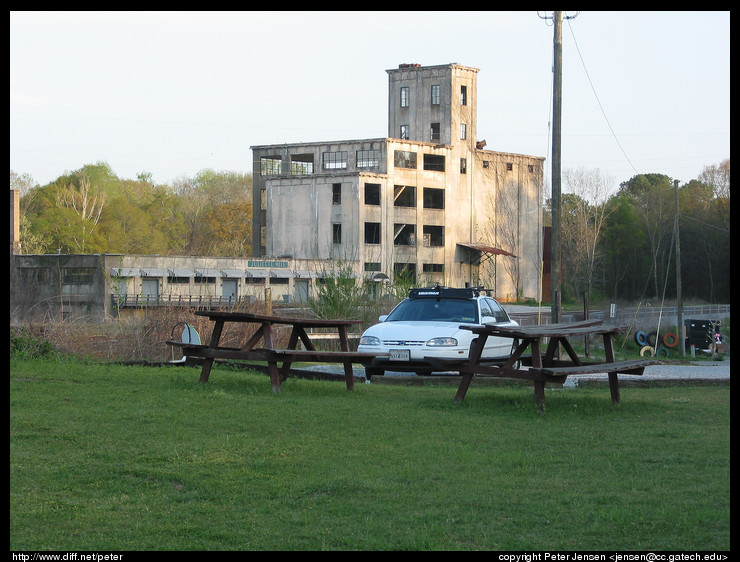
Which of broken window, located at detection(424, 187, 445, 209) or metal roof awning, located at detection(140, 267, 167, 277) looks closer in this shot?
metal roof awning, located at detection(140, 267, 167, 277)

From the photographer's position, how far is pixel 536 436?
953 cm

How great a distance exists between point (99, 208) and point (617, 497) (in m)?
96.4

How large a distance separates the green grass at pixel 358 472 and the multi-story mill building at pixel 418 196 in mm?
65022

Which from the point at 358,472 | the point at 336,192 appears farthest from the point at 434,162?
the point at 358,472

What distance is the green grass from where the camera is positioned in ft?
19.4

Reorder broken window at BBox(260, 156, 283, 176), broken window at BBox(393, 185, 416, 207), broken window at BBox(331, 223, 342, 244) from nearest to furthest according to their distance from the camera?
1. broken window at BBox(331, 223, 342, 244)
2. broken window at BBox(393, 185, 416, 207)
3. broken window at BBox(260, 156, 283, 176)

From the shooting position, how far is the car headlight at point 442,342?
614 inches

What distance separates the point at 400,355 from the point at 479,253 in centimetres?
7124

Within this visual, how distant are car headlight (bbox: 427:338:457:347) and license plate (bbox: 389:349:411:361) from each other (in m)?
0.41

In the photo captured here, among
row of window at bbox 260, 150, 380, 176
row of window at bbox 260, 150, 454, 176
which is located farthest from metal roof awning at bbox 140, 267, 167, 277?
row of window at bbox 260, 150, 454, 176

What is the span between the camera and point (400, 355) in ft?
51.3

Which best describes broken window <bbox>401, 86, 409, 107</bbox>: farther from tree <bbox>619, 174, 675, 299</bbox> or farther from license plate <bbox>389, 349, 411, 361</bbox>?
license plate <bbox>389, 349, 411, 361</bbox>

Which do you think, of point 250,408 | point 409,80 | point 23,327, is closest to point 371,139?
point 409,80

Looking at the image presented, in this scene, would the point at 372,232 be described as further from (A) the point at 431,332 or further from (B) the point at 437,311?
(A) the point at 431,332
